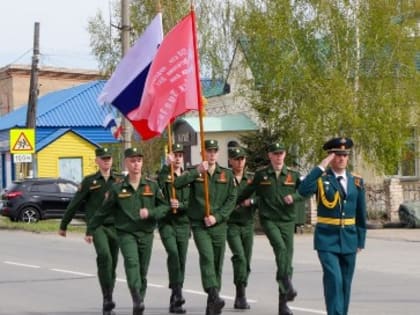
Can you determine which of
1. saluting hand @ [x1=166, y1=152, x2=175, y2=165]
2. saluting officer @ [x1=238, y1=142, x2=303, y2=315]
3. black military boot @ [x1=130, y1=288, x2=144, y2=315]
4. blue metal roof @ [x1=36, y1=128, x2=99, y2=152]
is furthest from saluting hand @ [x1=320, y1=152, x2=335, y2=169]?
blue metal roof @ [x1=36, y1=128, x2=99, y2=152]

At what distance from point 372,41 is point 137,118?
15700mm

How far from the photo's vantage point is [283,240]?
36.4ft

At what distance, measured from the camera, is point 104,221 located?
36.4ft

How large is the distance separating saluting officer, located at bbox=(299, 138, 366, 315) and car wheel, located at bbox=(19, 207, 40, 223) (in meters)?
23.4

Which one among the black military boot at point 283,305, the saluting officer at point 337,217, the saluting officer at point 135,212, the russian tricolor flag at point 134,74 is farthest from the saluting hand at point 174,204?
the saluting officer at point 337,217

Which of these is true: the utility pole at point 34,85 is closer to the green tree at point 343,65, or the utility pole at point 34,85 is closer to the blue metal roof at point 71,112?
the blue metal roof at point 71,112

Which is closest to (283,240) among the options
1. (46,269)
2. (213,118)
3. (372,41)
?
(46,269)

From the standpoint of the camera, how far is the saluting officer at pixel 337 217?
9164 mm

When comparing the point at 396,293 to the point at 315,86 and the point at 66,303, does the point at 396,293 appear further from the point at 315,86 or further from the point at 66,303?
the point at 315,86

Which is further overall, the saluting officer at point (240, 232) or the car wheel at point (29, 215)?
the car wheel at point (29, 215)

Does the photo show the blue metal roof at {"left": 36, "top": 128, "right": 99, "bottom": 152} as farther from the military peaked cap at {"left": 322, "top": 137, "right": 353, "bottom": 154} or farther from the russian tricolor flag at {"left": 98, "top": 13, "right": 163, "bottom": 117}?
the military peaked cap at {"left": 322, "top": 137, "right": 353, "bottom": 154}

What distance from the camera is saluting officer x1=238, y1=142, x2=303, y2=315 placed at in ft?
36.2

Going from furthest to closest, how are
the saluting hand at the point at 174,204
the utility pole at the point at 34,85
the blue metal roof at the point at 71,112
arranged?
the blue metal roof at the point at 71,112
the utility pole at the point at 34,85
the saluting hand at the point at 174,204

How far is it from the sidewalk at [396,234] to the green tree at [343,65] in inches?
115
